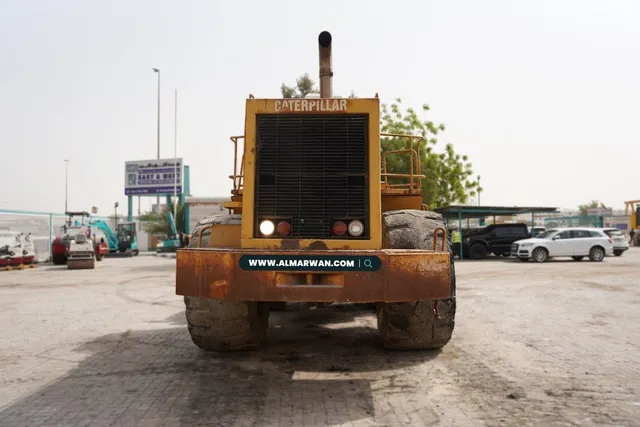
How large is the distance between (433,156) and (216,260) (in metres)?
26.7

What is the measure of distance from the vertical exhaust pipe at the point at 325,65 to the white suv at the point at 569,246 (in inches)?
761

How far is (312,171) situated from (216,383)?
2.24m

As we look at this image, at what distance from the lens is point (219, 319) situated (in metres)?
5.81

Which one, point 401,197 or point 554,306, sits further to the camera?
point 554,306

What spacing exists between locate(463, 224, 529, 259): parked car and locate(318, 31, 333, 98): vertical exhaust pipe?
2252 centimetres

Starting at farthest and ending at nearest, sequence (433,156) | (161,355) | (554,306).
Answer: (433,156)
(554,306)
(161,355)

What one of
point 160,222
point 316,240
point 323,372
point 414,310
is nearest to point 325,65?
point 316,240

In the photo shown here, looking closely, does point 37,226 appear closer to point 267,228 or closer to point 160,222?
point 160,222

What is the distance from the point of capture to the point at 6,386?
5.16 m

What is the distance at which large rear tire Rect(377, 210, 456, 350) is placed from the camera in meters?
5.46

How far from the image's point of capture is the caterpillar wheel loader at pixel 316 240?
478cm

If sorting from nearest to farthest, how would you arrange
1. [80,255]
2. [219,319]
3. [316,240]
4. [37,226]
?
1. [316,240]
2. [219,319]
3. [80,255]
4. [37,226]

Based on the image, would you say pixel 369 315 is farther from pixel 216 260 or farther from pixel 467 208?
pixel 467 208

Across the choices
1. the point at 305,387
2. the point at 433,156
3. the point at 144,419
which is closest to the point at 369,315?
the point at 305,387
